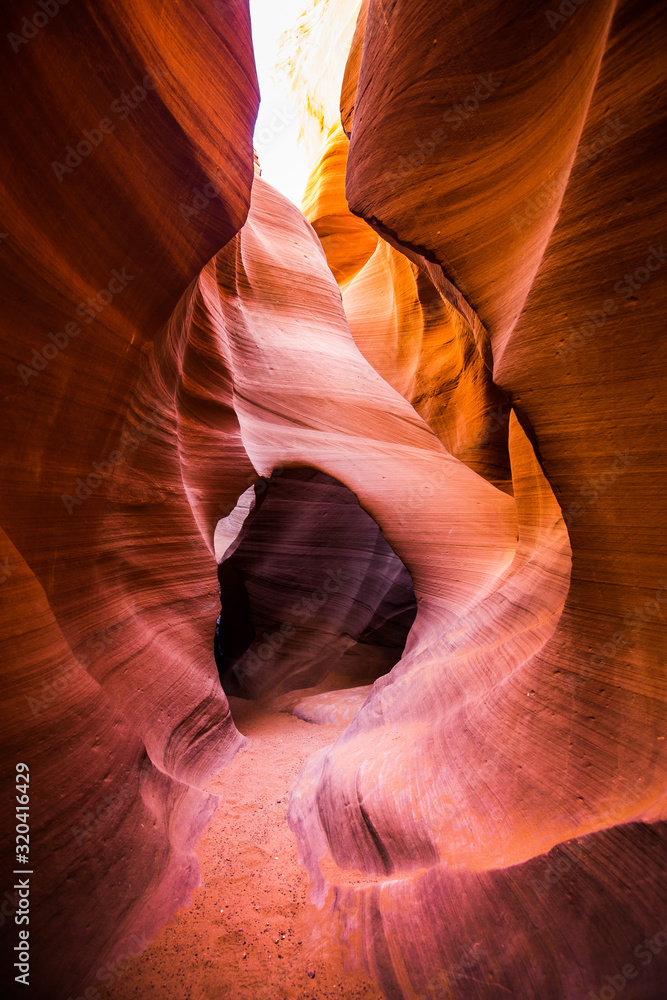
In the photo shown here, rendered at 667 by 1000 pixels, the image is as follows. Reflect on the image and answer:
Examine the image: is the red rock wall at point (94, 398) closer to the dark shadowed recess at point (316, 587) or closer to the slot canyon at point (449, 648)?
the slot canyon at point (449, 648)

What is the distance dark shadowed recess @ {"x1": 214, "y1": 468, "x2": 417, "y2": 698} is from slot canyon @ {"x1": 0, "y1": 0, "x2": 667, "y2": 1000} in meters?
3.42

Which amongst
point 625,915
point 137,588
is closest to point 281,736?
point 137,588

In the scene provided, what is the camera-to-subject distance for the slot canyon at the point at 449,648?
200 cm

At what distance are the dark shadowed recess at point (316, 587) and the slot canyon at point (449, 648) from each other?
11.2 ft

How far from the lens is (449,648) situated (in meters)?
4.21

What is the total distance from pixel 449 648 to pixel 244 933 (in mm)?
2472

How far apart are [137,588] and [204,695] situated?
1.15 m

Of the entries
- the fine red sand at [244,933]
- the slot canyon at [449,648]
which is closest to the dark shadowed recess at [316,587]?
the slot canyon at [449,648]

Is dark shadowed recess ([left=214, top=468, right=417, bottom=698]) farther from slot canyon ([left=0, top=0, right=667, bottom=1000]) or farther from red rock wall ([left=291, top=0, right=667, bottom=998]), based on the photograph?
red rock wall ([left=291, top=0, right=667, bottom=998])

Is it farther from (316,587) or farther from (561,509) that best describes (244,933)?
(316,587)

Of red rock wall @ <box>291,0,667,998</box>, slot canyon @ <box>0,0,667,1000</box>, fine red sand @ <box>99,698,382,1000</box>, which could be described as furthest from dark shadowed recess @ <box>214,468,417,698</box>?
red rock wall @ <box>291,0,667,998</box>

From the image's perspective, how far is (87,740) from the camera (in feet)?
8.03

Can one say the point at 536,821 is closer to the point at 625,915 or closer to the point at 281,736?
the point at 625,915

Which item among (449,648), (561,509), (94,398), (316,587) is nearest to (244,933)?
(449,648)
